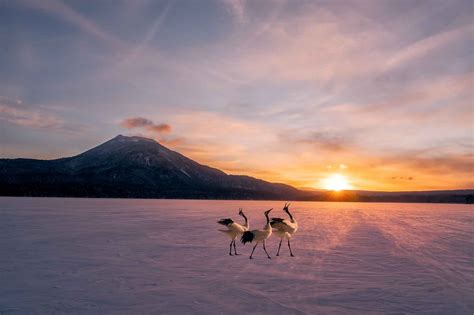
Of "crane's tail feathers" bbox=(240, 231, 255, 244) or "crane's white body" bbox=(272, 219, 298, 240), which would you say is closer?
"crane's tail feathers" bbox=(240, 231, 255, 244)

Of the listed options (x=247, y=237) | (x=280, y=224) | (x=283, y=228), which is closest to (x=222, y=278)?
(x=247, y=237)

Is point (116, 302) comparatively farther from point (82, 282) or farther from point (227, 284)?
point (227, 284)

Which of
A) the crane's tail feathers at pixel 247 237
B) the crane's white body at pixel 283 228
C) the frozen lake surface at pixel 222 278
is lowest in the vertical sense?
the frozen lake surface at pixel 222 278

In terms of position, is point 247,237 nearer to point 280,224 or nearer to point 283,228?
point 280,224

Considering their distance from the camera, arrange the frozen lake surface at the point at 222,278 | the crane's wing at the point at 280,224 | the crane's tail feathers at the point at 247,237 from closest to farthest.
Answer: the frozen lake surface at the point at 222,278, the crane's tail feathers at the point at 247,237, the crane's wing at the point at 280,224

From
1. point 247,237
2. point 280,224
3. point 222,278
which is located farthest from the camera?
point 280,224

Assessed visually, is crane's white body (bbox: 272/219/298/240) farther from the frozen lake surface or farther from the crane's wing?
the frozen lake surface

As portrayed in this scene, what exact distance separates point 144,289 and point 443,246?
15105 millimetres

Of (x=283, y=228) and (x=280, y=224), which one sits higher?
(x=280, y=224)

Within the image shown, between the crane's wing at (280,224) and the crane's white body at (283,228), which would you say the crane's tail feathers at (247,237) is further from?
the crane's white body at (283,228)

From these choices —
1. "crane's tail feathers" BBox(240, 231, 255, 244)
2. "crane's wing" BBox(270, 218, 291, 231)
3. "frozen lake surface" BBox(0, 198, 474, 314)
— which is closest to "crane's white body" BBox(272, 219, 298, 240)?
"crane's wing" BBox(270, 218, 291, 231)

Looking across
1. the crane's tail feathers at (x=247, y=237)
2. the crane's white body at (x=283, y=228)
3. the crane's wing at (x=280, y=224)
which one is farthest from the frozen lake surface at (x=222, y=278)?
the crane's wing at (x=280, y=224)

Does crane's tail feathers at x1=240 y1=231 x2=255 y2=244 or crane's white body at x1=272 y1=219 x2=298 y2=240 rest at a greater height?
crane's white body at x1=272 y1=219 x2=298 y2=240

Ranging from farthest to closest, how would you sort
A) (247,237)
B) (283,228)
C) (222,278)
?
(283,228)
(247,237)
(222,278)
